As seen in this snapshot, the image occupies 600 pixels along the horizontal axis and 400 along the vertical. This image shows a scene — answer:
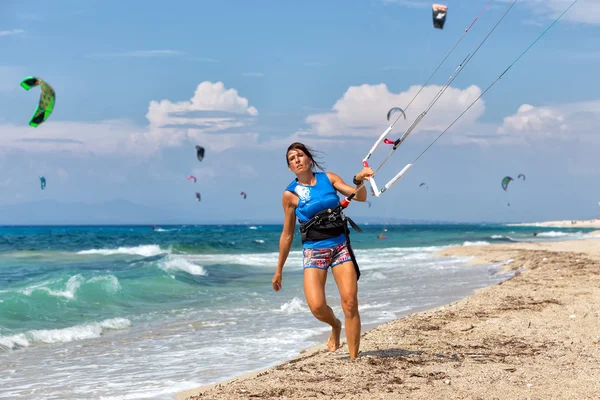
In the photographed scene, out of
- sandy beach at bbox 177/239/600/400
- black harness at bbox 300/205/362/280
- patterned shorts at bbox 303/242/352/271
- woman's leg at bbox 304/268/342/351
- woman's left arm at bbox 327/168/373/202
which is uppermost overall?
woman's left arm at bbox 327/168/373/202


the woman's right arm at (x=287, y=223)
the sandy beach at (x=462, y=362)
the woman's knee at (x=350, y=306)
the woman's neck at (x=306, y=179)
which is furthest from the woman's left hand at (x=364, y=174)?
the sandy beach at (x=462, y=362)

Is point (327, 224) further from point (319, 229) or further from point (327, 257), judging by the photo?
point (327, 257)

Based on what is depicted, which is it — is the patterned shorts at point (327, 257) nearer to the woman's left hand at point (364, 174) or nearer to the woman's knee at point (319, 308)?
the woman's knee at point (319, 308)

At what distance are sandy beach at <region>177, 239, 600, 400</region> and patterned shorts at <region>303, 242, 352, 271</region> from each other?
0.84 m

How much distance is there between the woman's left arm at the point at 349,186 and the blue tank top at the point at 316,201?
59 millimetres

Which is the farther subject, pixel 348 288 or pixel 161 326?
pixel 161 326

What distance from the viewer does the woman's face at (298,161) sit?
552 cm

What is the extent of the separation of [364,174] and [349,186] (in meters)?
0.29

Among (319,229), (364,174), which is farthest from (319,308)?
(364,174)

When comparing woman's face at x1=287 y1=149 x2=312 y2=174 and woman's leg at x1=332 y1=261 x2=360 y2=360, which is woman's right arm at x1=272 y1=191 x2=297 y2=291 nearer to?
woman's face at x1=287 y1=149 x2=312 y2=174

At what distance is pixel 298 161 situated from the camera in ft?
18.1

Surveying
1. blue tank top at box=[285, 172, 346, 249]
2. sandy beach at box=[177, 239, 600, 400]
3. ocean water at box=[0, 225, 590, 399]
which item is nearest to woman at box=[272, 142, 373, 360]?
blue tank top at box=[285, 172, 346, 249]

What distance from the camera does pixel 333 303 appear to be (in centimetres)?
1235

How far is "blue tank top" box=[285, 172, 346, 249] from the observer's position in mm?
5449
